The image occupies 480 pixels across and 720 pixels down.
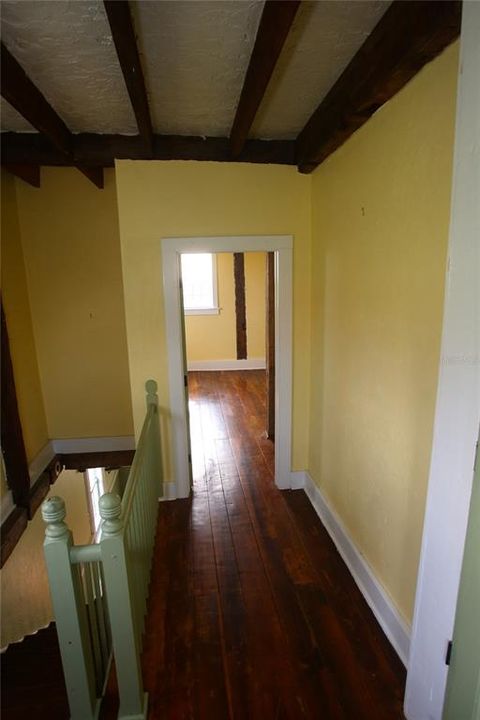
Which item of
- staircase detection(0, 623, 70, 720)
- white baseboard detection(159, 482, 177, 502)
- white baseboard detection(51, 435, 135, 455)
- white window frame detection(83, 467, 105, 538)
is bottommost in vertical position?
white window frame detection(83, 467, 105, 538)

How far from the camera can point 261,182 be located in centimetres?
246

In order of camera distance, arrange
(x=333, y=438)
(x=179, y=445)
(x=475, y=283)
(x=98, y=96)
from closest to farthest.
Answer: (x=475, y=283) < (x=98, y=96) < (x=333, y=438) < (x=179, y=445)

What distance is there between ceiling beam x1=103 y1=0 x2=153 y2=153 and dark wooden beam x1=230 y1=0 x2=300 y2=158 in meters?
0.42

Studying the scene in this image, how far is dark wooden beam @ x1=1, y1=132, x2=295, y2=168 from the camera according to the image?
221cm

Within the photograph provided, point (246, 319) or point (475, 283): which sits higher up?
point (475, 283)


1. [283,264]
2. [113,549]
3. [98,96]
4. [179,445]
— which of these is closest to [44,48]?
[98,96]

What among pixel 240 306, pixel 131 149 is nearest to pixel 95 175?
pixel 131 149

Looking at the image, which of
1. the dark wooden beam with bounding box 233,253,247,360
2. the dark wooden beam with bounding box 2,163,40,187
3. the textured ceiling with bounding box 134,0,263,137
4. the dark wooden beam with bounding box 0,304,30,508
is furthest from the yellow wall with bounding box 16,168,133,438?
the dark wooden beam with bounding box 233,253,247,360

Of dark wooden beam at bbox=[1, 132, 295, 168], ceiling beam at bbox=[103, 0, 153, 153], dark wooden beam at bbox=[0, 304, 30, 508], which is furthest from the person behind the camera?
dark wooden beam at bbox=[0, 304, 30, 508]

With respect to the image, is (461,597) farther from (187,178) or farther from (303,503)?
(187,178)

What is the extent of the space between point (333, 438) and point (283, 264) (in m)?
1.23

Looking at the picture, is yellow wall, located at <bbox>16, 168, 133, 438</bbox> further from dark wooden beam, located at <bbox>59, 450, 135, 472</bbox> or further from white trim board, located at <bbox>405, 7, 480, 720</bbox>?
white trim board, located at <bbox>405, 7, 480, 720</bbox>

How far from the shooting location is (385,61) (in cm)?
131

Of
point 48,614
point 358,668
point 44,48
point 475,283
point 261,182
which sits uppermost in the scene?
point 44,48
